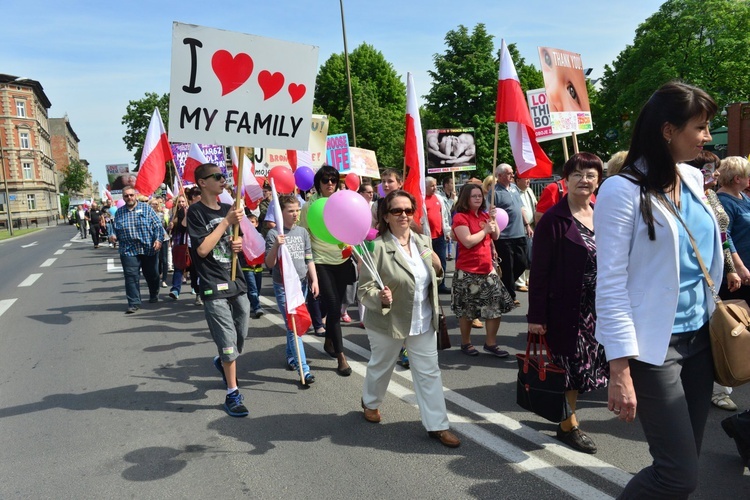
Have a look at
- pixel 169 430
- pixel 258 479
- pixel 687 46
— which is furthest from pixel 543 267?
pixel 687 46

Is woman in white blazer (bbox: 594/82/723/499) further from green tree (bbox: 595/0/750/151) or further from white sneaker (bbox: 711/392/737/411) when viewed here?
green tree (bbox: 595/0/750/151)

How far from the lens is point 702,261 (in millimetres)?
2162

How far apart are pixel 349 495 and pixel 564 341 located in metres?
1.66

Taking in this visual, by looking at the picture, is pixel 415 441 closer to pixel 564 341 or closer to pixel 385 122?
pixel 564 341

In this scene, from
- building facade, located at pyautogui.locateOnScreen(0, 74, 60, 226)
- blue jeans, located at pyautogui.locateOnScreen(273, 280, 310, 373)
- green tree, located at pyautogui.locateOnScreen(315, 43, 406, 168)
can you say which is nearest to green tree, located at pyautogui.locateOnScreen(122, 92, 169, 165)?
green tree, located at pyautogui.locateOnScreen(315, 43, 406, 168)

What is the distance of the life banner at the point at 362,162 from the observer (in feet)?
43.8

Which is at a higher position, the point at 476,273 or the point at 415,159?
the point at 415,159

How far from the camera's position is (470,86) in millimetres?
39219

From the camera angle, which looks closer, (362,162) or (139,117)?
(362,162)

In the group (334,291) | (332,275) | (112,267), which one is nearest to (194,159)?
(332,275)

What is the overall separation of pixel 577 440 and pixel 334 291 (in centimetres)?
280

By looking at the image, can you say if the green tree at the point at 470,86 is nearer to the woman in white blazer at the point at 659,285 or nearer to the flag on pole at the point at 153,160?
the flag on pole at the point at 153,160

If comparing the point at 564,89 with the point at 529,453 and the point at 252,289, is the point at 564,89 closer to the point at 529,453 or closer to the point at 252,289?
the point at 529,453

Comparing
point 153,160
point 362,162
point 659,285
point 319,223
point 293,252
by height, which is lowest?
point 293,252
